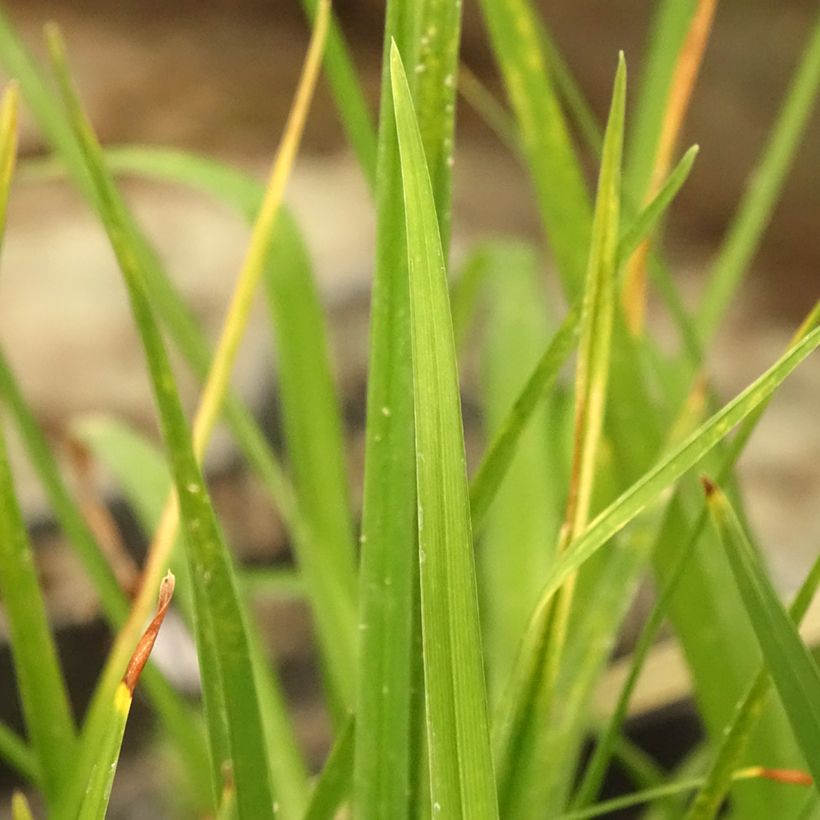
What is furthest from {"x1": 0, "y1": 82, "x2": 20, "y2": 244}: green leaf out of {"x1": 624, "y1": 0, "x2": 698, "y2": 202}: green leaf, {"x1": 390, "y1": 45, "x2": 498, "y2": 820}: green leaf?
{"x1": 624, "y1": 0, "x2": 698, "y2": 202}: green leaf

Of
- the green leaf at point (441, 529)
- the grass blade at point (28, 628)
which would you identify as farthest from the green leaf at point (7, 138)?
the green leaf at point (441, 529)

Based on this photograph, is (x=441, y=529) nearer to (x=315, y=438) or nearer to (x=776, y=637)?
(x=776, y=637)

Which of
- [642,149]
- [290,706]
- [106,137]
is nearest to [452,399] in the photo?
[642,149]

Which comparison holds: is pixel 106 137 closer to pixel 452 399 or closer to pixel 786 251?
pixel 786 251

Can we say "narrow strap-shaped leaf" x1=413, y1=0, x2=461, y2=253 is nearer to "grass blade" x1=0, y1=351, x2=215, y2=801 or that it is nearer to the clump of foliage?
the clump of foliage

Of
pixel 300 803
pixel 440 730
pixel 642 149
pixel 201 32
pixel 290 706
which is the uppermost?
pixel 201 32

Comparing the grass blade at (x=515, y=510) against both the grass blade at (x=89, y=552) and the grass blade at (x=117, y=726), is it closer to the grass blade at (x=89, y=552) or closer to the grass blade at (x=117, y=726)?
the grass blade at (x=89, y=552)

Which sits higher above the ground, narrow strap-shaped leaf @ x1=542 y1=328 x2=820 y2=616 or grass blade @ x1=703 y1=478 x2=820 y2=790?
narrow strap-shaped leaf @ x1=542 y1=328 x2=820 y2=616

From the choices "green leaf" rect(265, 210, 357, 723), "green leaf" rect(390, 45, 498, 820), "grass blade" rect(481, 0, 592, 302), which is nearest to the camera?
"green leaf" rect(390, 45, 498, 820)
